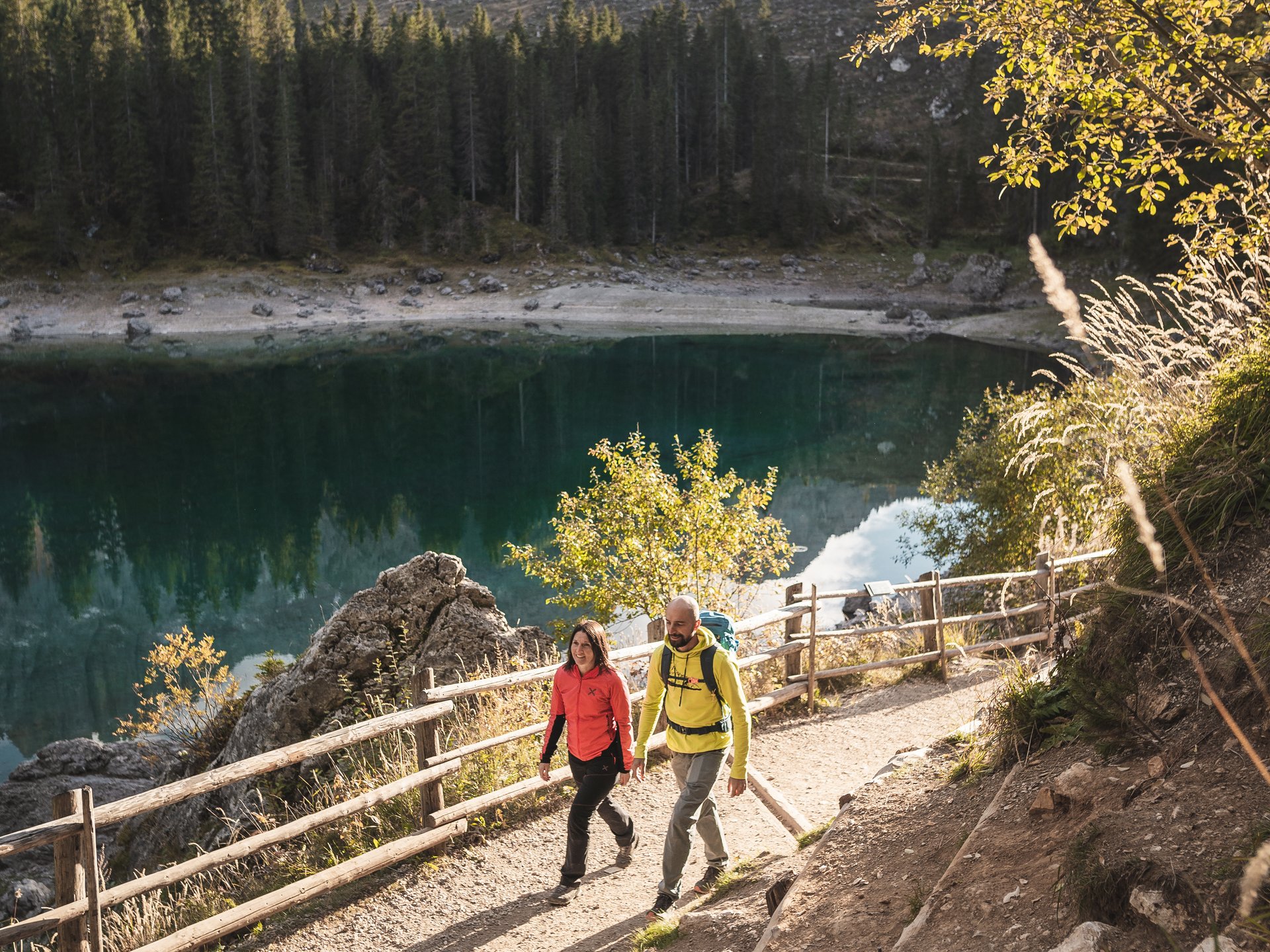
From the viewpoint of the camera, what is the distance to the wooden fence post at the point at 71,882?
19.5 ft

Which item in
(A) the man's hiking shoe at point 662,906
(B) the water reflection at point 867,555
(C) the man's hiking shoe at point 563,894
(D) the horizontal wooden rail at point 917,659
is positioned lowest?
(B) the water reflection at point 867,555

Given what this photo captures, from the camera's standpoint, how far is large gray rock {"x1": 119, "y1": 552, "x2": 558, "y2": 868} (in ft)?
34.6

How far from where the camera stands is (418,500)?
32.5 metres

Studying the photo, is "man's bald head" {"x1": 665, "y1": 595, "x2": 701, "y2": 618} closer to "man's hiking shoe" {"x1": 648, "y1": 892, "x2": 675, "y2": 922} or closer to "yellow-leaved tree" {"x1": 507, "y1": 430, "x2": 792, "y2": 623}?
"man's hiking shoe" {"x1": 648, "y1": 892, "x2": 675, "y2": 922}

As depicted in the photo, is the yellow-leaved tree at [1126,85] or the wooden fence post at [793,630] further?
the wooden fence post at [793,630]

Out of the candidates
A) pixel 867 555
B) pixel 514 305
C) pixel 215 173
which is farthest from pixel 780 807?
pixel 215 173

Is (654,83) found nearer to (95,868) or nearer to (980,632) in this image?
(980,632)

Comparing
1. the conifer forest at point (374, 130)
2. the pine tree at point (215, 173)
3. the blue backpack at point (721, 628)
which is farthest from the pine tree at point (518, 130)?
the blue backpack at point (721, 628)

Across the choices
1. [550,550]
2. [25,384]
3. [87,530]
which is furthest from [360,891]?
[25,384]

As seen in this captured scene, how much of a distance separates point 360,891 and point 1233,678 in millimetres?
5812

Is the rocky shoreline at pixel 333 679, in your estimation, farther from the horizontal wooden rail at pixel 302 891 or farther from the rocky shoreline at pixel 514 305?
the rocky shoreline at pixel 514 305

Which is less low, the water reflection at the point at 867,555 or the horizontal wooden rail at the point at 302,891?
the horizontal wooden rail at the point at 302,891

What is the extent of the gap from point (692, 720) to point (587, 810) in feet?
3.67

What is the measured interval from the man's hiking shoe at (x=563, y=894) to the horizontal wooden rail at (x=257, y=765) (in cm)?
151
